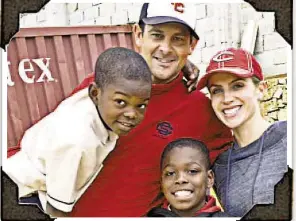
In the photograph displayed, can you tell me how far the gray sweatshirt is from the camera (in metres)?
3.89

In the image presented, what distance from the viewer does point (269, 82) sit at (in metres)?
3.94

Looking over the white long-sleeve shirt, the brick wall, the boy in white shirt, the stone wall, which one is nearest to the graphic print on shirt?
the boy in white shirt

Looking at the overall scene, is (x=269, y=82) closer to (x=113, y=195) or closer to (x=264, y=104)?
(x=264, y=104)

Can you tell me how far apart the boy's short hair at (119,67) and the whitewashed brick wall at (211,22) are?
0.63ft

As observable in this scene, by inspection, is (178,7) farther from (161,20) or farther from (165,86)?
(165,86)

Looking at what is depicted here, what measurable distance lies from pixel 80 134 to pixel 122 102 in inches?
10.2

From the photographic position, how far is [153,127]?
12.9 feet

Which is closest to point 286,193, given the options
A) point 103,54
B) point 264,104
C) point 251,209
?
point 251,209

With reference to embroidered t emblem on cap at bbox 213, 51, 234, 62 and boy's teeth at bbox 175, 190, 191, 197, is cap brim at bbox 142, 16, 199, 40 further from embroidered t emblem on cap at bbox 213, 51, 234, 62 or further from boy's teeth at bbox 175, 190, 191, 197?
boy's teeth at bbox 175, 190, 191, 197

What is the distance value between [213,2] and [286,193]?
1045mm

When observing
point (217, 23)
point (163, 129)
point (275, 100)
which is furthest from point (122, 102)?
point (275, 100)

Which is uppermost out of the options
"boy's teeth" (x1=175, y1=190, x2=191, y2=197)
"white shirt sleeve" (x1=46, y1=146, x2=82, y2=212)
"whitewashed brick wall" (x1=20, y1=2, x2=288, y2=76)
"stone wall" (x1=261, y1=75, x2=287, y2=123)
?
"whitewashed brick wall" (x1=20, y1=2, x2=288, y2=76)

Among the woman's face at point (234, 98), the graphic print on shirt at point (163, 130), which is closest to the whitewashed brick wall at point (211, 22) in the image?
the woman's face at point (234, 98)

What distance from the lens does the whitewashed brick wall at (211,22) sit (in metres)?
3.94
